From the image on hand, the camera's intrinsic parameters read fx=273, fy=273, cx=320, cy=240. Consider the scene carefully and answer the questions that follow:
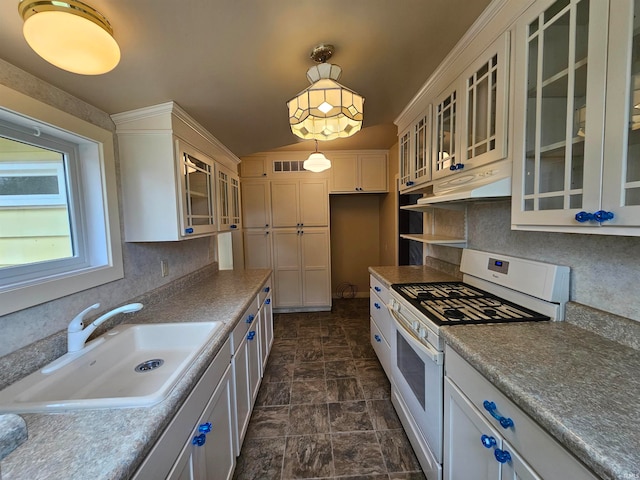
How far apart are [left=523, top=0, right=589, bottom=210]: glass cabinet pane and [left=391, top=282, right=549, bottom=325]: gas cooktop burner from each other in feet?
1.72

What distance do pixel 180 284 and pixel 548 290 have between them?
2.29 m

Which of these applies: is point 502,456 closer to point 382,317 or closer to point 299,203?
point 382,317

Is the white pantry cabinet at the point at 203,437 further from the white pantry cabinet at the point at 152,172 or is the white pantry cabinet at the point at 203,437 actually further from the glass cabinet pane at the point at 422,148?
the glass cabinet pane at the point at 422,148

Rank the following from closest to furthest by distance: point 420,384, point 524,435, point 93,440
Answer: point 93,440 → point 524,435 → point 420,384

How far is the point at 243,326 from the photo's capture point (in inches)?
68.5

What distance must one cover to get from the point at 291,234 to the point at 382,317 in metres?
2.18

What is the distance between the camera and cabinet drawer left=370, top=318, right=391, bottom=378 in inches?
84.6

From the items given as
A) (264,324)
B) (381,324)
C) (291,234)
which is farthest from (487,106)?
(291,234)

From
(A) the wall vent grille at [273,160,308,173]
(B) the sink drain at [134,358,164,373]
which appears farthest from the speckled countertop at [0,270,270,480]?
(A) the wall vent grille at [273,160,308,173]

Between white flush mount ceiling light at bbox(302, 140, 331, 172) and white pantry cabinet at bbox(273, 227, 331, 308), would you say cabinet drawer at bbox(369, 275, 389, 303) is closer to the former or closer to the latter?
white flush mount ceiling light at bbox(302, 140, 331, 172)

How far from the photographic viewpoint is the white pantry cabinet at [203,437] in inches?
30.0

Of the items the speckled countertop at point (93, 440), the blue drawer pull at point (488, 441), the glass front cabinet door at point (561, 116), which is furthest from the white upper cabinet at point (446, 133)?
the speckled countertop at point (93, 440)

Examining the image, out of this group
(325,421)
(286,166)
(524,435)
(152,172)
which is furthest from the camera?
(286,166)

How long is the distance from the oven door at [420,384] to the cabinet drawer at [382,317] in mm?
159
